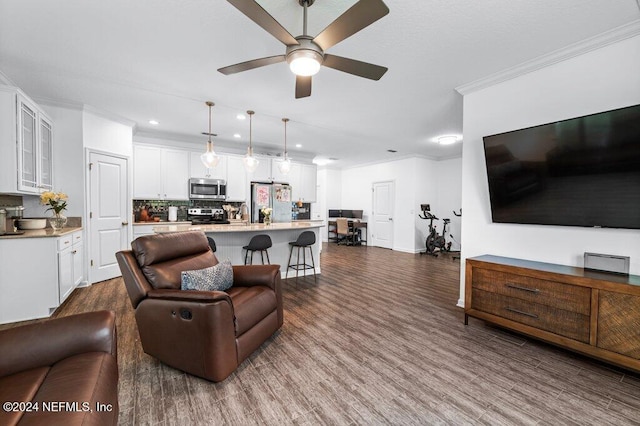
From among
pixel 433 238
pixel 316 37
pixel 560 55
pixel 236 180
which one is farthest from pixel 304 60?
pixel 433 238

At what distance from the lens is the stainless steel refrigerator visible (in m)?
6.46

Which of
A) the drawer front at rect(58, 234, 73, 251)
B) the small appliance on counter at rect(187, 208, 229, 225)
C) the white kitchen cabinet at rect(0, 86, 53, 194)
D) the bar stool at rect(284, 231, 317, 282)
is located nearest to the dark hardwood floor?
the drawer front at rect(58, 234, 73, 251)

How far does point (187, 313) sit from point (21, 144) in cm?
319

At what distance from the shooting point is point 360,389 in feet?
6.07

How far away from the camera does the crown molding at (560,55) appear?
219cm

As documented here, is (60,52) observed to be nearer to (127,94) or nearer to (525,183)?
(127,94)

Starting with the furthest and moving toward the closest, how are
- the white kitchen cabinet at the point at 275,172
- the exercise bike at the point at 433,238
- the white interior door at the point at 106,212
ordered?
the exercise bike at the point at 433,238 < the white kitchen cabinet at the point at 275,172 < the white interior door at the point at 106,212

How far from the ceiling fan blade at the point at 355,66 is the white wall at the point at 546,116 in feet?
5.94

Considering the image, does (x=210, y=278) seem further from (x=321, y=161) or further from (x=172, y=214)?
(x=321, y=161)

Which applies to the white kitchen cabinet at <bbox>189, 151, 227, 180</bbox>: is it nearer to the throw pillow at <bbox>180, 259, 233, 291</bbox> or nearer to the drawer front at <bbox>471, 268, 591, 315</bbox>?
the throw pillow at <bbox>180, 259, 233, 291</bbox>

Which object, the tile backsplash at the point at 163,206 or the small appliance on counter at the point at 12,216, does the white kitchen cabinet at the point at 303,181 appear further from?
the small appliance on counter at the point at 12,216

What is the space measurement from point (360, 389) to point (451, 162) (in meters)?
7.12

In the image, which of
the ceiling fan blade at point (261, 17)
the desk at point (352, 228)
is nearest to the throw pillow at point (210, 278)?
the ceiling fan blade at point (261, 17)

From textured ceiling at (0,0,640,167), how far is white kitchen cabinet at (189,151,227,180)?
4.48 feet
